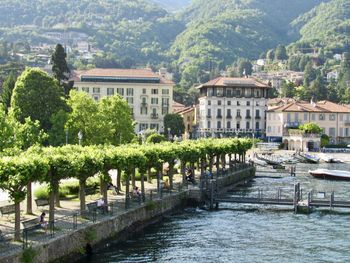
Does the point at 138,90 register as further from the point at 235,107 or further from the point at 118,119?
the point at 118,119

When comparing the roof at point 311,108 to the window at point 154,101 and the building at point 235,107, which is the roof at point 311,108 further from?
the window at point 154,101

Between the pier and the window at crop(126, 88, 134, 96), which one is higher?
the window at crop(126, 88, 134, 96)

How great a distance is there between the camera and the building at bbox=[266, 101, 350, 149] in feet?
563

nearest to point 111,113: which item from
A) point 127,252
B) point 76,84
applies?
point 127,252

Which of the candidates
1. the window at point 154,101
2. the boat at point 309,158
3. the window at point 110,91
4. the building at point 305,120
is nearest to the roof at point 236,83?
the building at point 305,120

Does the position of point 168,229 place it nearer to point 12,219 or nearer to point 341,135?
point 12,219

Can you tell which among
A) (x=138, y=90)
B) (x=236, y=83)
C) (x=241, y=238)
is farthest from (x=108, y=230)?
(x=236, y=83)

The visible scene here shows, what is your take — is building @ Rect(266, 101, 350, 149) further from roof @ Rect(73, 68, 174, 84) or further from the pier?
the pier

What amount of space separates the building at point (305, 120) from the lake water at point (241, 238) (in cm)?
10236

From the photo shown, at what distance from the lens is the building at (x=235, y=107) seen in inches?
7052

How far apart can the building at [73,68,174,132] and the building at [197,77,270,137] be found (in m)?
10.6

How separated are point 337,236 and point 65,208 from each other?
2070 cm

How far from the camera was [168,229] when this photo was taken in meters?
56.8

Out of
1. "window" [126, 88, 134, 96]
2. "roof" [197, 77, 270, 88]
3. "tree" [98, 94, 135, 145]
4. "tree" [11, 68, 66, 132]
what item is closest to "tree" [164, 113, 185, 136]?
"window" [126, 88, 134, 96]
